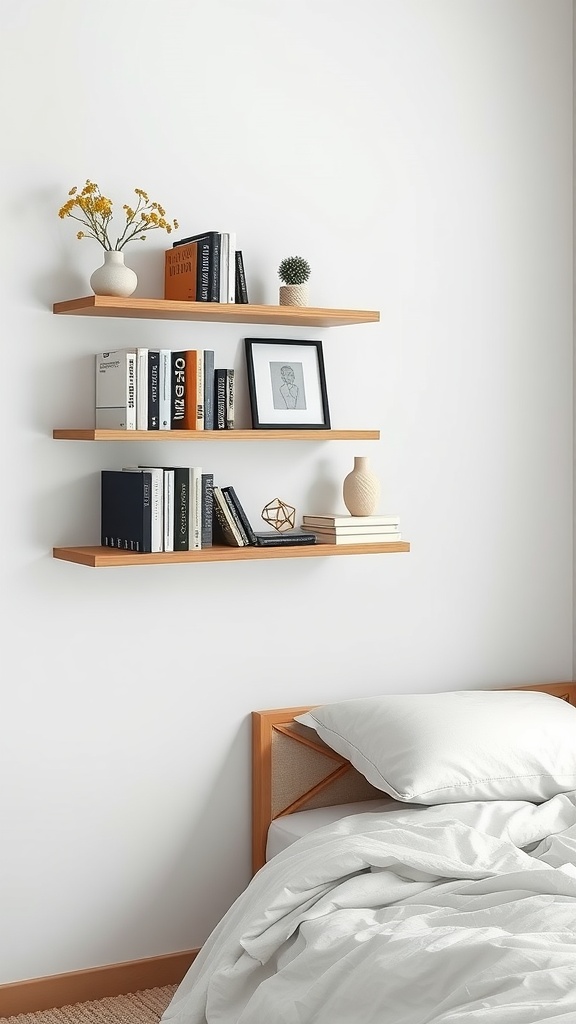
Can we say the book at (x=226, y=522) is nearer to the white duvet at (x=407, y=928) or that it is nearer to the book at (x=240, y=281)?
the book at (x=240, y=281)

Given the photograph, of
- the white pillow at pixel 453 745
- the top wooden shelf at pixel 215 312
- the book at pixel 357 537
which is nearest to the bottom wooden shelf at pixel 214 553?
the book at pixel 357 537

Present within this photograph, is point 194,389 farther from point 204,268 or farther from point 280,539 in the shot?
point 280,539

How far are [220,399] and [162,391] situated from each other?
163 millimetres

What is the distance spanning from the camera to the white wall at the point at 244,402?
2742mm

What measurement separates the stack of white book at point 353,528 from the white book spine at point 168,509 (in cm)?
45

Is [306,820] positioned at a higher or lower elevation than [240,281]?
lower

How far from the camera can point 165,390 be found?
270cm

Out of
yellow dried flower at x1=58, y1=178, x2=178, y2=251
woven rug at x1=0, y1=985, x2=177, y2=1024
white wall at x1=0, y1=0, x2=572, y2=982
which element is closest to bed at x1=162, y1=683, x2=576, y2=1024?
white wall at x1=0, y1=0, x2=572, y2=982

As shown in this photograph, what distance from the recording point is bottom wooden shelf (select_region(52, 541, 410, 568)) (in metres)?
2.60

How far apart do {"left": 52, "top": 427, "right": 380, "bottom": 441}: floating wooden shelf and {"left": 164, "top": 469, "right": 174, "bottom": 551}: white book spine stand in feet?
0.29

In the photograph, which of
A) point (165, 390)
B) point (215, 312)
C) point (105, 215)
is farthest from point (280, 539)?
point (105, 215)

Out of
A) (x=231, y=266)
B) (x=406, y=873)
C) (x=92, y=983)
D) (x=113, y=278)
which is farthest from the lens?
(x=92, y=983)

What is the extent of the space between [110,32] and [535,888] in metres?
2.13

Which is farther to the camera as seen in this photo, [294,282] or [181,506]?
[294,282]
